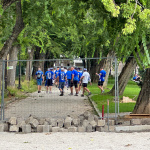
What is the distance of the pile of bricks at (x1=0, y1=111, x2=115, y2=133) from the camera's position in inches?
497

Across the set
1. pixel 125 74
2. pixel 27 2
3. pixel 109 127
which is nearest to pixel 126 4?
pixel 109 127

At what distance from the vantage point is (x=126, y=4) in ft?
40.0

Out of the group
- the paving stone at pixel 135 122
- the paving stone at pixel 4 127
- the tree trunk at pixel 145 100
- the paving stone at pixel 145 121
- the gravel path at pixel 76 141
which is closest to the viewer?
the gravel path at pixel 76 141

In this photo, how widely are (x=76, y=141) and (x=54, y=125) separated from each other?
7.37 feet

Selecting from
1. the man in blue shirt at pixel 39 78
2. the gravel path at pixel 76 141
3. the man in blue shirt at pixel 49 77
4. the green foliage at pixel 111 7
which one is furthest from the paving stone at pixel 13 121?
the green foliage at pixel 111 7

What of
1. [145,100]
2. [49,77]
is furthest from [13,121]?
[145,100]

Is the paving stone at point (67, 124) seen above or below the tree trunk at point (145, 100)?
below

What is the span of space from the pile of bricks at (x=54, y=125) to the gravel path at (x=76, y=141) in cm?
40

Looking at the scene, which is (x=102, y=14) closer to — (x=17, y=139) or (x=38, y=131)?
(x=38, y=131)

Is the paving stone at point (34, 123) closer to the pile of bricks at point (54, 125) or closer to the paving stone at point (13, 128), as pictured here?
the pile of bricks at point (54, 125)

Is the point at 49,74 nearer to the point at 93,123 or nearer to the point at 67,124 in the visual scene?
the point at 67,124

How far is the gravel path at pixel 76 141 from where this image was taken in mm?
9773

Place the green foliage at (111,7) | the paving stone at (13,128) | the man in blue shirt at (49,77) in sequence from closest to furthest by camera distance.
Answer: the green foliage at (111,7) → the paving stone at (13,128) → the man in blue shirt at (49,77)

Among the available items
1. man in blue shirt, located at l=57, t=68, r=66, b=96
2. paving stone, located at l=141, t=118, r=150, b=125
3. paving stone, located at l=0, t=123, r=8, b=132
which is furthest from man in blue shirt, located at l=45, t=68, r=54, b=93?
paving stone, located at l=141, t=118, r=150, b=125
